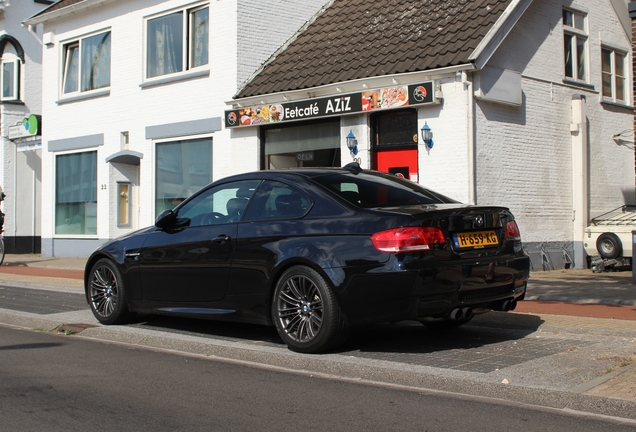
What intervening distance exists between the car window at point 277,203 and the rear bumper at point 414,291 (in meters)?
0.99

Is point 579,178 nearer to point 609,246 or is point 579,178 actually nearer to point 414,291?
point 609,246

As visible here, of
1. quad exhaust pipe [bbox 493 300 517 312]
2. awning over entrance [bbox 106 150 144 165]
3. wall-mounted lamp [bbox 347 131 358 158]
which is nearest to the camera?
quad exhaust pipe [bbox 493 300 517 312]

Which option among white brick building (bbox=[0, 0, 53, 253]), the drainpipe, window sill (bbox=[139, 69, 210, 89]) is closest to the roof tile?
window sill (bbox=[139, 69, 210, 89])

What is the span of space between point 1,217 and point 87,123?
413cm

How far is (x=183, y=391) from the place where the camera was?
5.63 metres

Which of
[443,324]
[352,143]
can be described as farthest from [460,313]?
[352,143]

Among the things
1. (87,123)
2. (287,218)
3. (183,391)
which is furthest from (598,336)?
(87,123)

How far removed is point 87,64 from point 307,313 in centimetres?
1714

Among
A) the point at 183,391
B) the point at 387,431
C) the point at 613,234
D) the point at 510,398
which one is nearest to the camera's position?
the point at 387,431

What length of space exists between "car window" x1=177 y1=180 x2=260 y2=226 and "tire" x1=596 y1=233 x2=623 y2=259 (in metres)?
9.86

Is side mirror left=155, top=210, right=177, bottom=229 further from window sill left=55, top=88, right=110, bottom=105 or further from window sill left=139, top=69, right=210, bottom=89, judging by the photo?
window sill left=55, top=88, right=110, bottom=105

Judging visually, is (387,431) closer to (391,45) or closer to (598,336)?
(598,336)

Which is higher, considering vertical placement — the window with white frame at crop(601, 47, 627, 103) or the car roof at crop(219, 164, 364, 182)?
the window with white frame at crop(601, 47, 627, 103)

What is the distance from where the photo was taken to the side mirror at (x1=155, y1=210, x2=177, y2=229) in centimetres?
782
